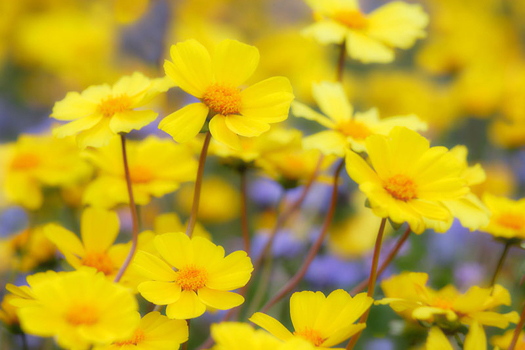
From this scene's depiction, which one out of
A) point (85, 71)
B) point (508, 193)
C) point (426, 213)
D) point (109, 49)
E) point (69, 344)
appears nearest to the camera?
point (69, 344)

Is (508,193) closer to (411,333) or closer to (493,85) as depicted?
(493,85)

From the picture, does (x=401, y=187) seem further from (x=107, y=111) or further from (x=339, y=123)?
(x=107, y=111)

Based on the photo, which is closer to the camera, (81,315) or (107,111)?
(81,315)

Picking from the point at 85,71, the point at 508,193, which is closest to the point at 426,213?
the point at 508,193

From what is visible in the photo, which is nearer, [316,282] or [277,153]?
[277,153]

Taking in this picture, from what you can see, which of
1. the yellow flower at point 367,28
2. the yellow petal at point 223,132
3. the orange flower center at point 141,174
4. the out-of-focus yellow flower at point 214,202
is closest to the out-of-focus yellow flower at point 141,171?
the orange flower center at point 141,174

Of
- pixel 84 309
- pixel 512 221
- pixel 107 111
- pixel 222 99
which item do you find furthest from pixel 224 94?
pixel 512 221

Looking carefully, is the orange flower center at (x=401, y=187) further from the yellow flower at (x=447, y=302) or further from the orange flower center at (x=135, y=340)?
the orange flower center at (x=135, y=340)
